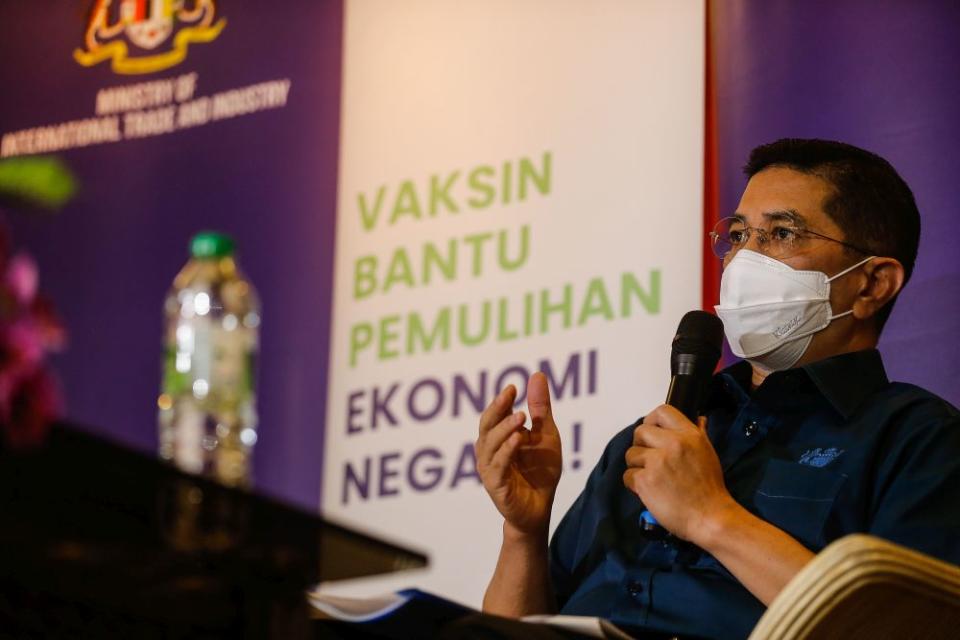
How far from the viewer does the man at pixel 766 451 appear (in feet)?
5.35

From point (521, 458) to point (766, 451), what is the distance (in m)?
0.36

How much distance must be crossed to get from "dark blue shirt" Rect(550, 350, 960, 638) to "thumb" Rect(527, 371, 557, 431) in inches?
5.8

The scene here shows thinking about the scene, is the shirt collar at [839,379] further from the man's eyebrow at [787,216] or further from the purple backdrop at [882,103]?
the purple backdrop at [882,103]

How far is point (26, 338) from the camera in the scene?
0.86 m

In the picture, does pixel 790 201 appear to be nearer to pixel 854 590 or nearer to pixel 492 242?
pixel 854 590

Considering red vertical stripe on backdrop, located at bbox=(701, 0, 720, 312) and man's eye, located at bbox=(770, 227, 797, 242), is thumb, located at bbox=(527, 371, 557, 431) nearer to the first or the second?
man's eye, located at bbox=(770, 227, 797, 242)

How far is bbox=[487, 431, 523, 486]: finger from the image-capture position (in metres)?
1.82

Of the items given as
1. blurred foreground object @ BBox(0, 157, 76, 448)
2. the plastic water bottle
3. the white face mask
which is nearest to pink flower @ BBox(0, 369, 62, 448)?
blurred foreground object @ BBox(0, 157, 76, 448)

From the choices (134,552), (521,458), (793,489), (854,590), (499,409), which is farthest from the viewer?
(521,458)

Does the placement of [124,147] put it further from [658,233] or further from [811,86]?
[811,86]

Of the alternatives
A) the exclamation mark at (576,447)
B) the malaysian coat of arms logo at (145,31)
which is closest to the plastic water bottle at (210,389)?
the exclamation mark at (576,447)

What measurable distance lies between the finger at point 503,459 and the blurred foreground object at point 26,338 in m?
0.99

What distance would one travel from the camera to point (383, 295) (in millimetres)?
3096

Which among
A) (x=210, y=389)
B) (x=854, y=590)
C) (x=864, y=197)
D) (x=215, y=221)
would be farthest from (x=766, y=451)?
(x=215, y=221)
